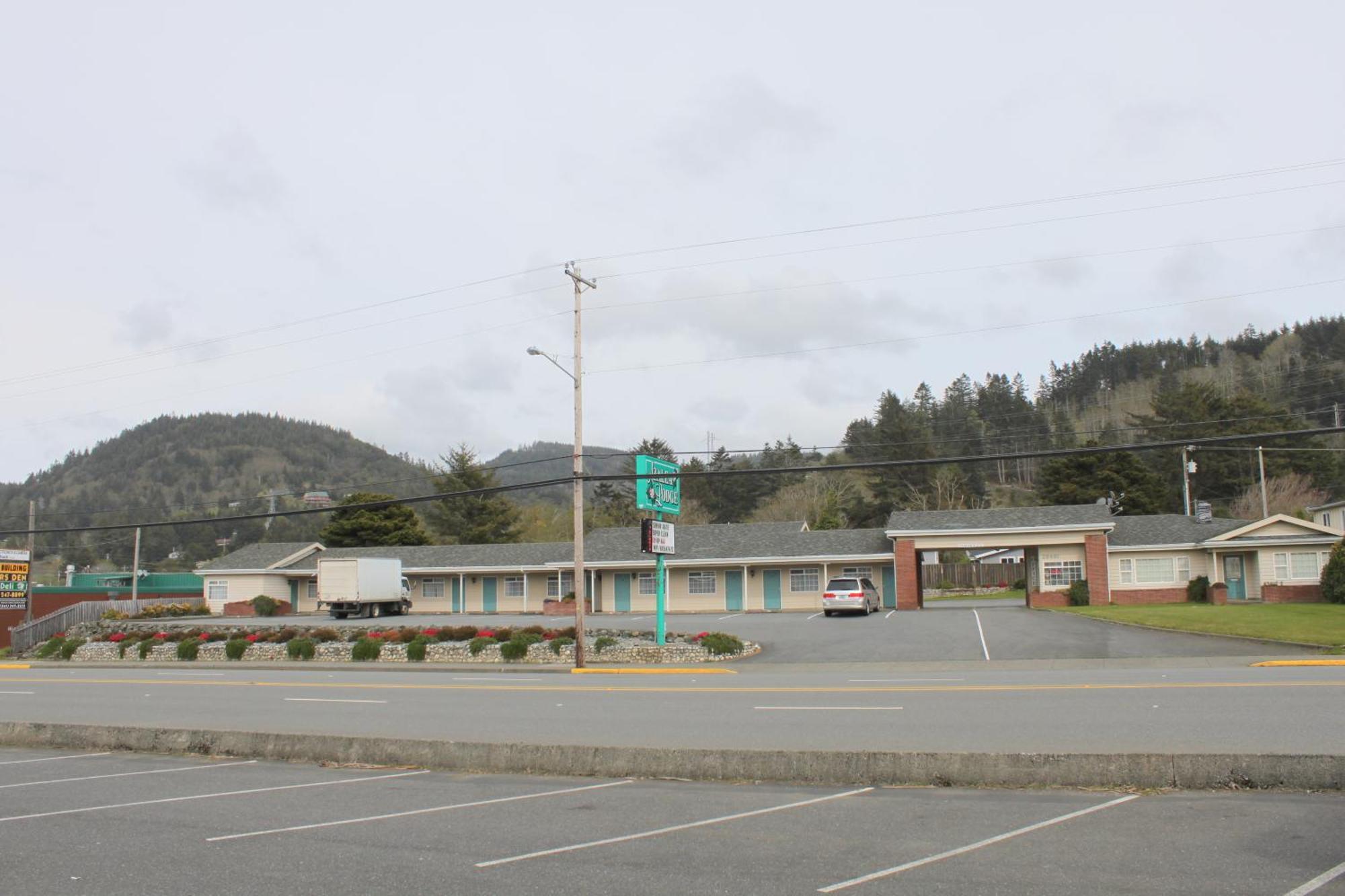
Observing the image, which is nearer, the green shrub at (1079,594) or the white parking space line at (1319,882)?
the white parking space line at (1319,882)

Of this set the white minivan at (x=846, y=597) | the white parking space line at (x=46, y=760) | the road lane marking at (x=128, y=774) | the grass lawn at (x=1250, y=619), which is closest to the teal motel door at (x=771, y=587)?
the white minivan at (x=846, y=597)

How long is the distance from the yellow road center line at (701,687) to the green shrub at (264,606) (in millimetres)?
32021

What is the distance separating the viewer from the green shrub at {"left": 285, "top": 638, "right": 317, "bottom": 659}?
113ft

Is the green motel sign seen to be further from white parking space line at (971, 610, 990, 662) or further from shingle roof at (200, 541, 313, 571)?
shingle roof at (200, 541, 313, 571)

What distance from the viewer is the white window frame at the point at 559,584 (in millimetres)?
54531

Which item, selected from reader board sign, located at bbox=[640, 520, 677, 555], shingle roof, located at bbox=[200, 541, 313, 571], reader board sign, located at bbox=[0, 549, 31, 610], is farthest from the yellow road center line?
shingle roof, located at bbox=[200, 541, 313, 571]

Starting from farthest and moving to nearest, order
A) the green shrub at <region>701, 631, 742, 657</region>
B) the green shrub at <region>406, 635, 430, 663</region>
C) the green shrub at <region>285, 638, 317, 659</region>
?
the green shrub at <region>285, 638, 317, 659</region>
the green shrub at <region>406, 635, 430, 663</region>
the green shrub at <region>701, 631, 742, 657</region>

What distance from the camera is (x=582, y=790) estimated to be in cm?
1048

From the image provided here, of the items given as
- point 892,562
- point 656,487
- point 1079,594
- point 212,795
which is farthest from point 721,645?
point 1079,594

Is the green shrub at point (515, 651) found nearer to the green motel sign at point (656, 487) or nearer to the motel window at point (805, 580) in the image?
the green motel sign at point (656, 487)

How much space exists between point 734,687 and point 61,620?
4007 centimetres

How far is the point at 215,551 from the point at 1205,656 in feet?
432

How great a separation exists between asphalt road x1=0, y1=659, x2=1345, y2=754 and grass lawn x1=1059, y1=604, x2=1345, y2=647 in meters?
5.84

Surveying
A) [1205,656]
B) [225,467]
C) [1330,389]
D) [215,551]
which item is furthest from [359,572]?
[225,467]
